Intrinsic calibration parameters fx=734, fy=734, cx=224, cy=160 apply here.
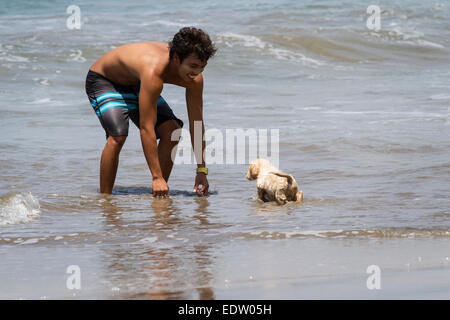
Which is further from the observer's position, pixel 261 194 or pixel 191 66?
pixel 261 194

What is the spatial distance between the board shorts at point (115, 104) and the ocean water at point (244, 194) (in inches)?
22.8

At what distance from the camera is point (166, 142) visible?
588 cm

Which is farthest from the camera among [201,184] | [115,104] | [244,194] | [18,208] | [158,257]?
[244,194]

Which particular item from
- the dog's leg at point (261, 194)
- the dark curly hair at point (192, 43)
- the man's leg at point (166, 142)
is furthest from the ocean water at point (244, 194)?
the dark curly hair at point (192, 43)

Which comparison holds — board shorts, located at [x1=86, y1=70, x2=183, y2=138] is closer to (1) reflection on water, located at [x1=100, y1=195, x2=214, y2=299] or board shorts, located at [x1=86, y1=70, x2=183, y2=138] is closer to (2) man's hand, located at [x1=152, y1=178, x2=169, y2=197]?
(2) man's hand, located at [x1=152, y1=178, x2=169, y2=197]

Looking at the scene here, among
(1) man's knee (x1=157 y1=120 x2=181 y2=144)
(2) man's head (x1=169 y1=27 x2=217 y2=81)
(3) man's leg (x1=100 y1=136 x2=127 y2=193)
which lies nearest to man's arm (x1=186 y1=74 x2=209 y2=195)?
(1) man's knee (x1=157 y1=120 x2=181 y2=144)

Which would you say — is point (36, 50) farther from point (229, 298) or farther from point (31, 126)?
point (229, 298)

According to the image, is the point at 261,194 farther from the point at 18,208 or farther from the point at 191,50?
the point at 18,208

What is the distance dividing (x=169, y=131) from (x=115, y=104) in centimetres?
48

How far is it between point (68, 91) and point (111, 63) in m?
7.42

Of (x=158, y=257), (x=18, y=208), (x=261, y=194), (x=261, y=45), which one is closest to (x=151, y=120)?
(x=261, y=194)

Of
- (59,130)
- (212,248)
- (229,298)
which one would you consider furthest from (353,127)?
(229,298)

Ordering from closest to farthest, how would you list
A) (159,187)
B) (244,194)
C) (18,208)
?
(18,208) → (159,187) → (244,194)

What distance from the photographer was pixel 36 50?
16.5m
